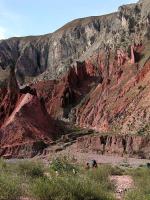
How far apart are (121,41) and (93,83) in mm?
11384

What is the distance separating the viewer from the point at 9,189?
19031 millimetres

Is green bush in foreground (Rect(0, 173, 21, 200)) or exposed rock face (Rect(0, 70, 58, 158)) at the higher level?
exposed rock face (Rect(0, 70, 58, 158))

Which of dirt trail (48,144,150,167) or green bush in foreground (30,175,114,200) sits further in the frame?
dirt trail (48,144,150,167)

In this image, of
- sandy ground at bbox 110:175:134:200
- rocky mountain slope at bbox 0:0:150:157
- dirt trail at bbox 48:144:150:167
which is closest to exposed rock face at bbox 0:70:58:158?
rocky mountain slope at bbox 0:0:150:157

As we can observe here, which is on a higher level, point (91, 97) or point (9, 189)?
point (91, 97)

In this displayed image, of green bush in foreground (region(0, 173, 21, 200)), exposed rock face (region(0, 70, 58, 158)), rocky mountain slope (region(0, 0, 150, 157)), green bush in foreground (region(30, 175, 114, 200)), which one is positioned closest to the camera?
green bush in foreground (region(0, 173, 21, 200))

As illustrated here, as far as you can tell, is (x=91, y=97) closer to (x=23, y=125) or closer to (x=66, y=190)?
(x=23, y=125)

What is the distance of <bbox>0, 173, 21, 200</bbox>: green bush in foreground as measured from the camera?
61.6ft

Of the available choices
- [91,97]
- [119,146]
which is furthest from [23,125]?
[91,97]

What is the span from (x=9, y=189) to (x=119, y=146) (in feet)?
124

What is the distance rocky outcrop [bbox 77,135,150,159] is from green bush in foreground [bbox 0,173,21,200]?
35.5 metres

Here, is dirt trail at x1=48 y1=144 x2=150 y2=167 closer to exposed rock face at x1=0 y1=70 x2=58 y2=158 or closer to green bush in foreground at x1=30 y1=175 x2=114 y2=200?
exposed rock face at x1=0 y1=70 x2=58 y2=158

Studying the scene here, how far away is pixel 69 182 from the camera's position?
19.6 meters

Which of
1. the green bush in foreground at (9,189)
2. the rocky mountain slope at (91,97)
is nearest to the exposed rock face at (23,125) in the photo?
the rocky mountain slope at (91,97)
